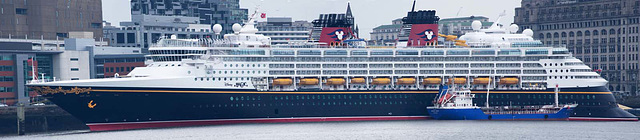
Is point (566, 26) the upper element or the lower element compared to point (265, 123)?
upper

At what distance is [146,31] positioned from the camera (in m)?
149

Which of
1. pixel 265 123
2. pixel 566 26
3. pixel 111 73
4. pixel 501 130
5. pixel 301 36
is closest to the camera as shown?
pixel 501 130

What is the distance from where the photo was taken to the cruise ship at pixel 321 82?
9119 cm

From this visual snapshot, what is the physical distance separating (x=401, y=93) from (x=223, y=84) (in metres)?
15.2

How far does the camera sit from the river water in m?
84.7

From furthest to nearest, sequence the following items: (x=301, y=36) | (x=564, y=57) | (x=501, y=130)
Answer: (x=301, y=36)
(x=564, y=57)
(x=501, y=130)

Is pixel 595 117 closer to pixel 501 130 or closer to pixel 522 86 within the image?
pixel 522 86

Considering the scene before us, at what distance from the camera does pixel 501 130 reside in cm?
8938

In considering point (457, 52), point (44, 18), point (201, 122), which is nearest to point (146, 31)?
point (44, 18)

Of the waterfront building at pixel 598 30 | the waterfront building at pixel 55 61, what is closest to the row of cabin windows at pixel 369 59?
the waterfront building at pixel 55 61

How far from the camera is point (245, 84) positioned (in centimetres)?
9519

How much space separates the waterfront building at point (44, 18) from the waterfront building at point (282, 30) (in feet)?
124

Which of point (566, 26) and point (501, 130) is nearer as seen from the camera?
point (501, 130)

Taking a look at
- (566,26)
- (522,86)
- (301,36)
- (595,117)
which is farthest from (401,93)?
(301,36)
